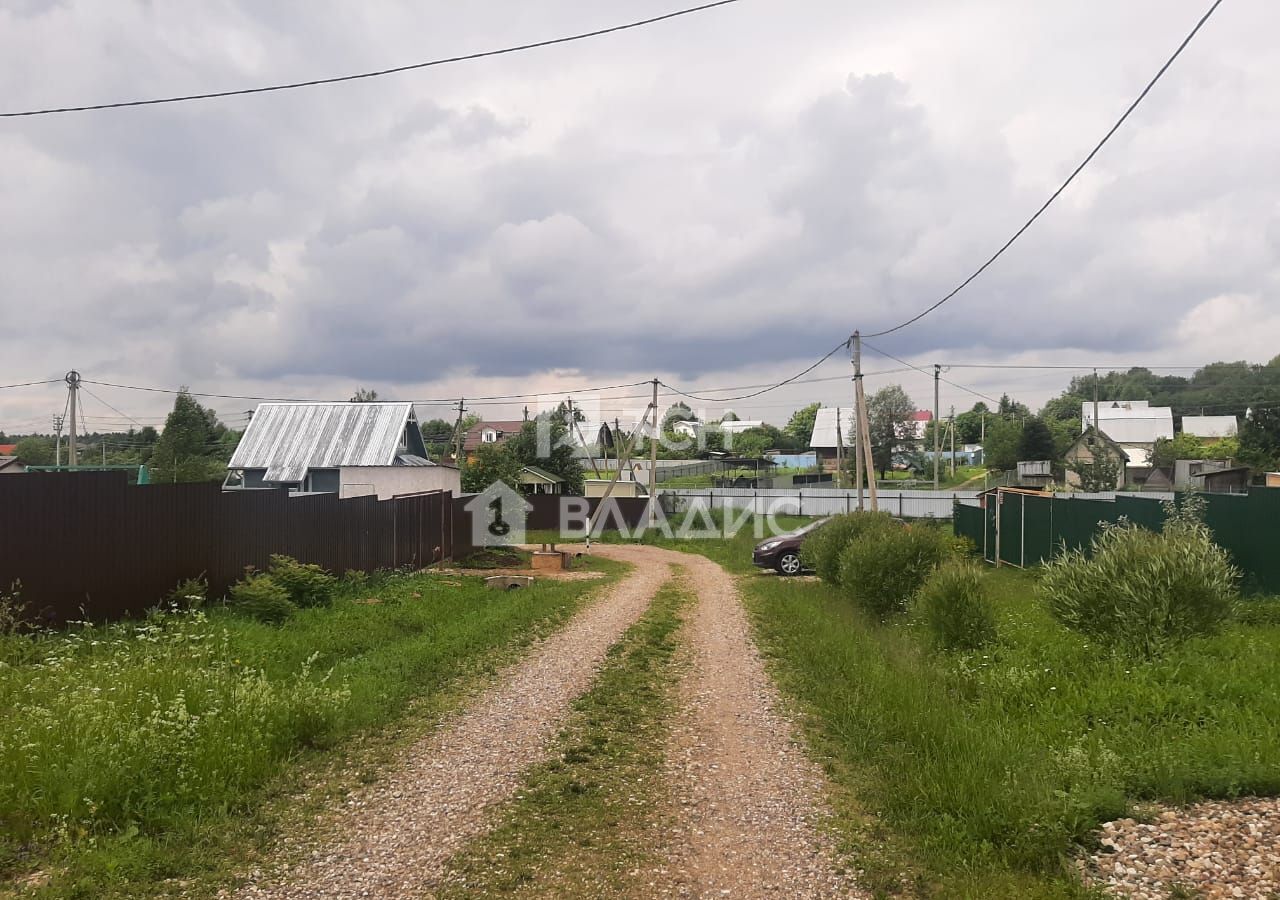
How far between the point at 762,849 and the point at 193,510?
8811mm

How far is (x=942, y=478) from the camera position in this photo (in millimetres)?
64312

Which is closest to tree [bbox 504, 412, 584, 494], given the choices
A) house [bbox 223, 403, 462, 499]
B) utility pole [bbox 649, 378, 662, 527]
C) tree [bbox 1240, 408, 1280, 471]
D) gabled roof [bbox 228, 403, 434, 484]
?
utility pole [bbox 649, 378, 662, 527]

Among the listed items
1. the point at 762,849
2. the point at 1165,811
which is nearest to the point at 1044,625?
the point at 1165,811

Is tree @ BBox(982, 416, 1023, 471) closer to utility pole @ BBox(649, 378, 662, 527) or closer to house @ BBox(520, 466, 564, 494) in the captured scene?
utility pole @ BBox(649, 378, 662, 527)

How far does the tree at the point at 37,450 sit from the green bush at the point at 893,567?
80650mm

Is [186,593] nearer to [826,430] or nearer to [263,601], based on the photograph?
[263,601]

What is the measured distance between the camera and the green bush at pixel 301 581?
11.2m

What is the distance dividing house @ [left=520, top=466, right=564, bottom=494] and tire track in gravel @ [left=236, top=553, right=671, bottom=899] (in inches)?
1071

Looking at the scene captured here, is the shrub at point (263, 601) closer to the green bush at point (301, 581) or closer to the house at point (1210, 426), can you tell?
the green bush at point (301, 581)

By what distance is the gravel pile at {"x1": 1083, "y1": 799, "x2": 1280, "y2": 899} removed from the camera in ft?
11.7

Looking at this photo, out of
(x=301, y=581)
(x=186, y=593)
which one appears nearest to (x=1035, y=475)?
(x=301, y=581)

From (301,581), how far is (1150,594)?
33.6 feet

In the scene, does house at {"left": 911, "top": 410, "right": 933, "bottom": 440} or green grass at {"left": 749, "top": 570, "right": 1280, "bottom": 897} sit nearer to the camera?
green grass at {"left": 749, "top": 570, "right": 1280, "bottom": 897}

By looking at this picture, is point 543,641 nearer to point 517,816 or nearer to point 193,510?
point 193,510
